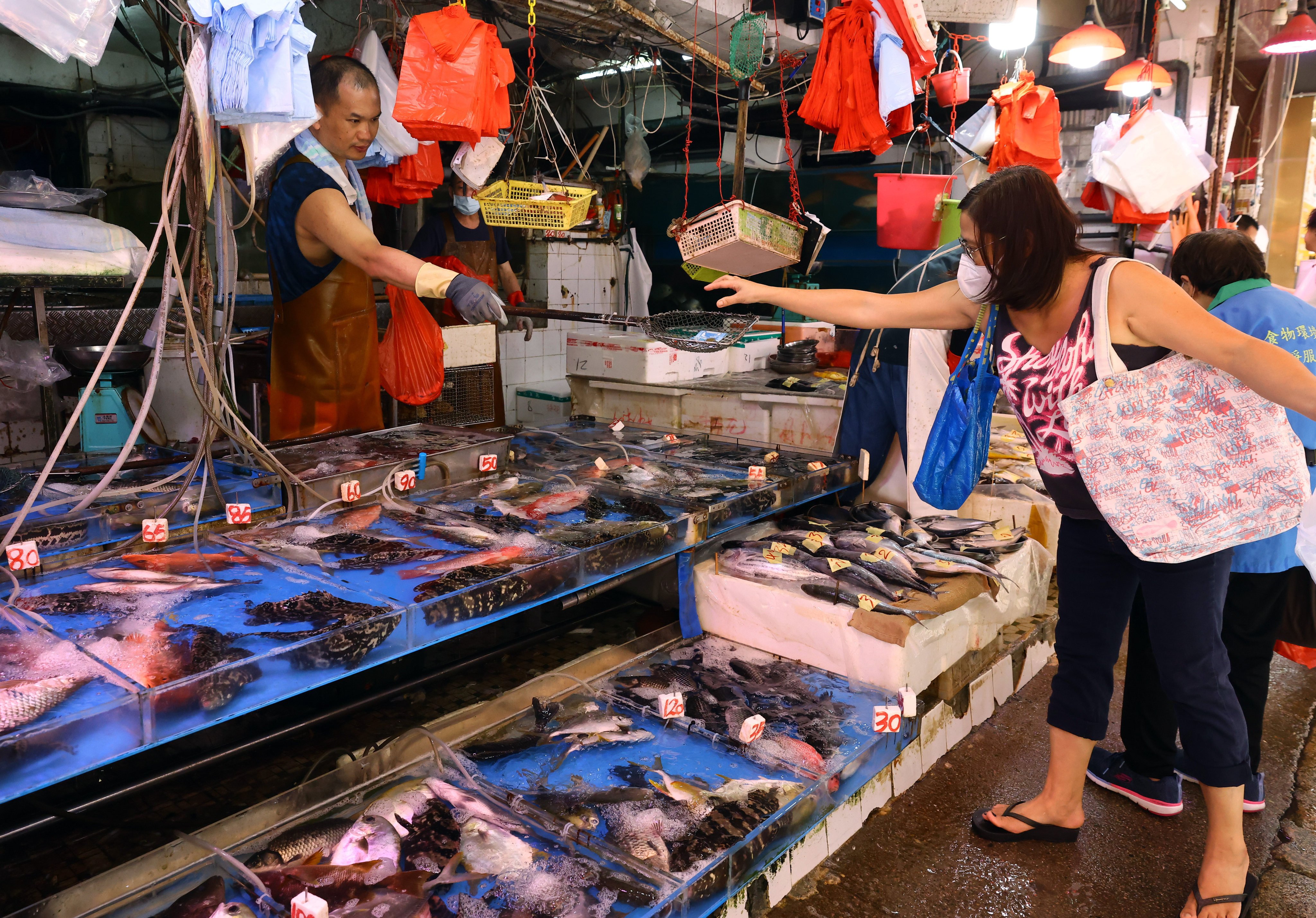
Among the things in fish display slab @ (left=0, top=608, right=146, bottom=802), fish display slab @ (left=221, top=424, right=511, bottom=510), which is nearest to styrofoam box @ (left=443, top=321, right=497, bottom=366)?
fish display slab @ (left=221, top=424, right=511, bottom=510)

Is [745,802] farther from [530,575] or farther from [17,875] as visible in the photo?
[17,875]

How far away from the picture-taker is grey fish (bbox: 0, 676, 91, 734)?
1.62 meters

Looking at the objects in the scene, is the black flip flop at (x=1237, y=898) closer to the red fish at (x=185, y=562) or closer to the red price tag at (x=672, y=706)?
the red price tag at (x=672, y=706)

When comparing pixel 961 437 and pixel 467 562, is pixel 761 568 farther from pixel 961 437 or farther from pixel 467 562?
pixel 467 562

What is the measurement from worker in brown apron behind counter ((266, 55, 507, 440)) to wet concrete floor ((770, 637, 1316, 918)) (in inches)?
83.6

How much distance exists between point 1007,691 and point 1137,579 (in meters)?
1.50

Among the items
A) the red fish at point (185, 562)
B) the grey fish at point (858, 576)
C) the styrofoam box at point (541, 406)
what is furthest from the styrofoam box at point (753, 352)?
the red fish at point (185, 562)

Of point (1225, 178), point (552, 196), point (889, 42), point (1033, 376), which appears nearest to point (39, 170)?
point (552, 196)

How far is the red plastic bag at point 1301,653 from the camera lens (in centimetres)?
344

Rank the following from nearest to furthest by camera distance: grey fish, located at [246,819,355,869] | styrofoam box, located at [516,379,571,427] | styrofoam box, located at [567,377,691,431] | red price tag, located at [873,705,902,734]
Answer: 1. grey fish, located at [246,819,355,869]
2. red price tag, located at [873,705,902,734]
3. styrofoam box, located at [567,377,691,431]
4. styrofoam box, located at [516,379,571,427]

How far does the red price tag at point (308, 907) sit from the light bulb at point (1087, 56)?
6968mm

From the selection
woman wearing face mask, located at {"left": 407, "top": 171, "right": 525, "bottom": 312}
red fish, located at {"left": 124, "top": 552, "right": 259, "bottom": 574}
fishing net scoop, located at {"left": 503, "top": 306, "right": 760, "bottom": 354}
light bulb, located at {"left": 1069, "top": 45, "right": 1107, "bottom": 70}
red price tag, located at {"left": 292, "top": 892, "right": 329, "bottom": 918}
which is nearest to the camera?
red price tag, located at {"left": 292, "top": 892, "right": 329, "bottom": 918}

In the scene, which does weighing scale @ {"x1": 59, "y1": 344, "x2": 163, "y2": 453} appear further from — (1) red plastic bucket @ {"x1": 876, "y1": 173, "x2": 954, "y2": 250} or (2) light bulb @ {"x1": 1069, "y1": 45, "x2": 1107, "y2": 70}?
(2) light bulb @ {"x1": 1069, "y1": 45, "x2": 1107, "y2": 70}

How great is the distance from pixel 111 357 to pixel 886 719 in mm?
4610
